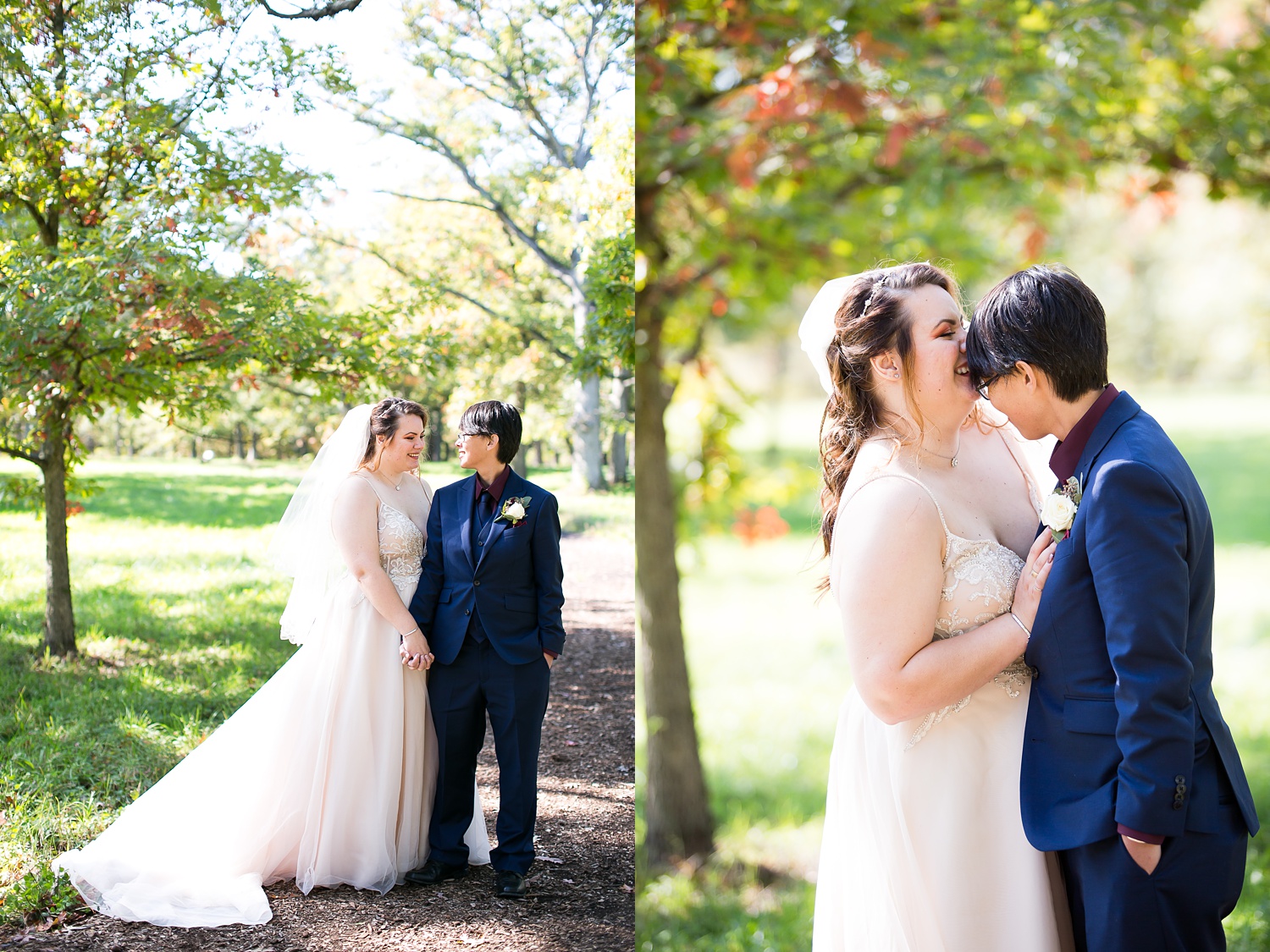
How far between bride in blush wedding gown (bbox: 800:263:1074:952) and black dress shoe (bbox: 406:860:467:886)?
1.16 metres

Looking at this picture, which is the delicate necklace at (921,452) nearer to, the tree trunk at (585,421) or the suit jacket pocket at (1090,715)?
the suit jacket pocket at (1090,715)

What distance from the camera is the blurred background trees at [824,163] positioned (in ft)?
9.89

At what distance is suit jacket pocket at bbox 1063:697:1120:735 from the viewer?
1.47m

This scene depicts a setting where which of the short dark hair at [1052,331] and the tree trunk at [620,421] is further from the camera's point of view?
the tree trunk at [620,421]

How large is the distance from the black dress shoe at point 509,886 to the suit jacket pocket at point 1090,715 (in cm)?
168

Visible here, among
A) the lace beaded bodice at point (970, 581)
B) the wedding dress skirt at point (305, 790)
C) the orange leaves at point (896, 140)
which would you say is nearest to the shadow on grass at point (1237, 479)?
the orange leaves at point (896, 140)

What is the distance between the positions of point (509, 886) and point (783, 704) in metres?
2.50

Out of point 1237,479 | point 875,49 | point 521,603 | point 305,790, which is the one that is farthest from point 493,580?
point 1237,479

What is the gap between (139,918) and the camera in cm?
239

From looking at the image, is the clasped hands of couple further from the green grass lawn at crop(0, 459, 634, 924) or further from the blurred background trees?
the blurred background trees

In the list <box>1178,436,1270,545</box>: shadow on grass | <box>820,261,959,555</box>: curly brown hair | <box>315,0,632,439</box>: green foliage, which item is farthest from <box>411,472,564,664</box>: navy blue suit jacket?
<box>1178,436,1270,545</box>: shadow on grass

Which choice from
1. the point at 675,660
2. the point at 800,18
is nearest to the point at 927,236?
the point at 800,18

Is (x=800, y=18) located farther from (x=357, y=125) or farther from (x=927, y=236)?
(x=357, y=125)

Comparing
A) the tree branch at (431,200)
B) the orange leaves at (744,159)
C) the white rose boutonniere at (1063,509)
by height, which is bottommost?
the white rose boutonniere at (1063,509)
